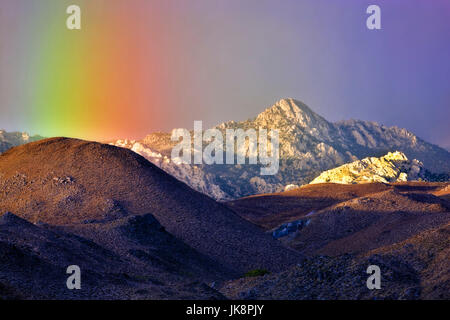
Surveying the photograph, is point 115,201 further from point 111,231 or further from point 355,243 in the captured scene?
point 355,243

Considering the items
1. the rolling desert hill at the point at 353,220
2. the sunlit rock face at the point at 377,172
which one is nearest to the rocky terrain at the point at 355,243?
the rolling desert hill at the point at 353,220

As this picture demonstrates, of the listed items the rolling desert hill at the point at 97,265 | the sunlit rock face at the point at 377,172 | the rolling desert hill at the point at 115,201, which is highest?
the sunlit rock face at the point at 377,172

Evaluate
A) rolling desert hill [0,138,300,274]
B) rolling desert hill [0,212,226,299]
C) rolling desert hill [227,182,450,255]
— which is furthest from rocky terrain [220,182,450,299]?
rolling desert hill [0,138,300,274]

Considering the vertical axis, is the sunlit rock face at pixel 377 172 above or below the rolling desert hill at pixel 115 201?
above

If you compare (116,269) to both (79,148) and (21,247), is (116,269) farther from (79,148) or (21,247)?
(79,148)

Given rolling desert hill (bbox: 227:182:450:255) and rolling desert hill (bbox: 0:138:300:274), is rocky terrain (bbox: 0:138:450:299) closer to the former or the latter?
rolling desert hill (bbox: 0:138:300:274)

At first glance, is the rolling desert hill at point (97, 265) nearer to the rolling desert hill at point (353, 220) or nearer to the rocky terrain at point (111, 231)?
the rocky terrain at point (111, 231)
